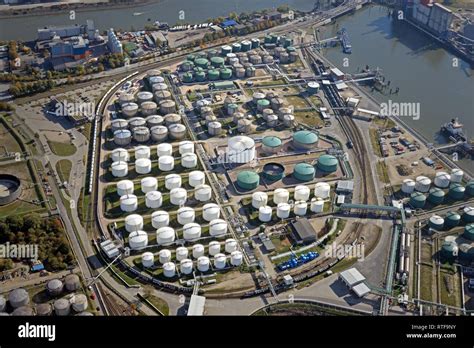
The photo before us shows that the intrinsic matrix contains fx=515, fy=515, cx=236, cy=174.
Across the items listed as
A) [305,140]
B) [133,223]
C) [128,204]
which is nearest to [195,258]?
[133,223]

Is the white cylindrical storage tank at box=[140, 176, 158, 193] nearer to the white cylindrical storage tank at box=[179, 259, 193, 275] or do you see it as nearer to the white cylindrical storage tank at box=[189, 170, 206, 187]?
the white cylindrical storage tank at box=[189, 170, 206, 187]

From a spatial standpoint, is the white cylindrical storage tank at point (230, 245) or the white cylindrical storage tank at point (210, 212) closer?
the white cylindrical storage tank at point (230, 245)

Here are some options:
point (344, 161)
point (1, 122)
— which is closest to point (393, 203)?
point (344, 161)

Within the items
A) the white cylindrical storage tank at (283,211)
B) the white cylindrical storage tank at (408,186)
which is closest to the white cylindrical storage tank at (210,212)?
the white cylindrical storage tank at (283,211)

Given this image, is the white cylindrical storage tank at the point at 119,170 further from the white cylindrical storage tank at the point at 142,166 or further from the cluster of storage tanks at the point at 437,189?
the cluster of storage tanks at the point at 437,189

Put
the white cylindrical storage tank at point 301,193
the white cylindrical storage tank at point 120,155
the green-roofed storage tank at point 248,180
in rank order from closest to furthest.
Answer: the white cylindrical storage tank at point 301,193 → the green-roofed storage tank at point 248,180 → the white cylindrical storage tank at point 120,155
